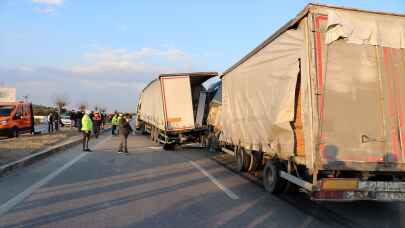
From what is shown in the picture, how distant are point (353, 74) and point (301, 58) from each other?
84cm

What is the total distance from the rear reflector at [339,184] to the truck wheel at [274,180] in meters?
2.03

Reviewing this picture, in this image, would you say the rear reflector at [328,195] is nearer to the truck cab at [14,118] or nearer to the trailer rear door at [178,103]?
the trailer rear door at [178,103]

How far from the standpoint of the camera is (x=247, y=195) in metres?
8.62

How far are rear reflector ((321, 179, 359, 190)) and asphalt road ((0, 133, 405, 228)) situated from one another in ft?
1.75

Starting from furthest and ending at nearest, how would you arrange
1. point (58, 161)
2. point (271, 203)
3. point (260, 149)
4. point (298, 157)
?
point (58, 161) < point (260, 149) < point (271, 203) < point (298, 157)

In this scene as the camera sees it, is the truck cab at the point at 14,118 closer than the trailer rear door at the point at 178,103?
No

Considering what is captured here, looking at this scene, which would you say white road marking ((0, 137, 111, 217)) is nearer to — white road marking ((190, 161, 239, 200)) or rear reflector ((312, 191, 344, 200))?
white road marking ((190, 161, 239, 200))

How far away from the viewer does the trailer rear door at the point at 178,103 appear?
1892 cm

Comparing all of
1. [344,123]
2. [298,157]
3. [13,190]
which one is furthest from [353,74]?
[13,190]

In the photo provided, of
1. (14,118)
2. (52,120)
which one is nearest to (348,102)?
(14,118)

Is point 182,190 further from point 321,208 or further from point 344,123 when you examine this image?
point 344,123

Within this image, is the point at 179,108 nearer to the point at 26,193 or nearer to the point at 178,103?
the point at 178,103

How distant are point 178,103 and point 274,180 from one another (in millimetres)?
10912

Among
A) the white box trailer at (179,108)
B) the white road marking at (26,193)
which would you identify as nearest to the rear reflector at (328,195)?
the white road marking at (26,193)
